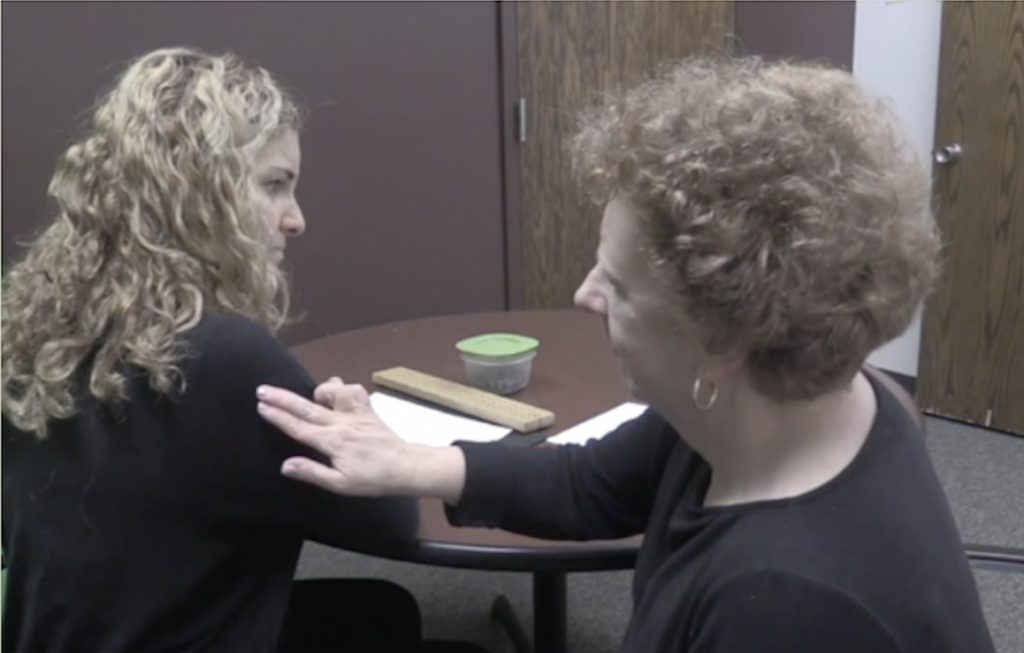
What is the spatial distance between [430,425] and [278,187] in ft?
1.41

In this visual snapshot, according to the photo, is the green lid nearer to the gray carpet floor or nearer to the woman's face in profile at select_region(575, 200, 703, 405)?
the woman's face in profile at select_region(575, 200, 703, 405)

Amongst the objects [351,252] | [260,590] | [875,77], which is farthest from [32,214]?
[875,77]

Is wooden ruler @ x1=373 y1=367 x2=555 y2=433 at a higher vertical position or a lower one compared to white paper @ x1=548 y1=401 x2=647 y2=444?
higher

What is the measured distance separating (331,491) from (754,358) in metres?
0.50

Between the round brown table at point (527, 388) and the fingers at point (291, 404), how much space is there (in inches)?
8.5

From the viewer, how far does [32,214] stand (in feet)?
9.46

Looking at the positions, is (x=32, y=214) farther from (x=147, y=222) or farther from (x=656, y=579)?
(x=656, y=579)

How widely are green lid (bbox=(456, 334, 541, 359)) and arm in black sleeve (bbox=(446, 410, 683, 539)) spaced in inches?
18.7

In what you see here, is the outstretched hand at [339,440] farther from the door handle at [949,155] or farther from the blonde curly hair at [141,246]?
the door handle at [949,155]

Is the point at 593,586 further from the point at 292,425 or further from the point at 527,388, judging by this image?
the point at 292,425

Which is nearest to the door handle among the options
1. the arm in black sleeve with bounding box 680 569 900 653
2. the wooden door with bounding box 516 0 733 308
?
the wooden door with bounding box 516 0 733 308

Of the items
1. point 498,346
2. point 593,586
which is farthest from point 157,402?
point 593,586

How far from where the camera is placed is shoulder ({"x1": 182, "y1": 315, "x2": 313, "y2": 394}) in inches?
42.3

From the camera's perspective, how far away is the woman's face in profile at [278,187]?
1.26 m
